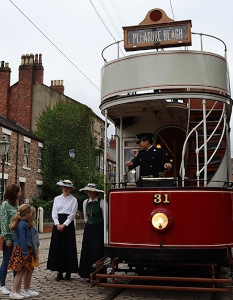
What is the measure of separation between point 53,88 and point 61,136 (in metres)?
7.47

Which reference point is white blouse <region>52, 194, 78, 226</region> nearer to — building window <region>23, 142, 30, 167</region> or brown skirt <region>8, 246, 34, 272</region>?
brown skirt <region>8, 246, 34, 272</region>

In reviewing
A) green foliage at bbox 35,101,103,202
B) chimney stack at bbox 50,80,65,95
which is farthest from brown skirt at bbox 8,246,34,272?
chimney stack at bbox 50,80,65,95

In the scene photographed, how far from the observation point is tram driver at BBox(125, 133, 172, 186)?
7.55m

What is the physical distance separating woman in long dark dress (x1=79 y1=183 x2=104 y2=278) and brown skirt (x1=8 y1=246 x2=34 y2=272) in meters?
1.46

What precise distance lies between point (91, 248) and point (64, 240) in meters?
0.56

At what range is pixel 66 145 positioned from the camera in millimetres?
33500

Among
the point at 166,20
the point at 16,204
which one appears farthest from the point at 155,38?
the point at 16,204

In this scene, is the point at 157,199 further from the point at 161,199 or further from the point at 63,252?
the point at 63,252

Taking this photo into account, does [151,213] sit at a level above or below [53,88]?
below

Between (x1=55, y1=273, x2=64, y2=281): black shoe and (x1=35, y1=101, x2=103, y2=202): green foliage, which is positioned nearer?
(x1=55, y1=273, x2=64, y2=281): black shoe

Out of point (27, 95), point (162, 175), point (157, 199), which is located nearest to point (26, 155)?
point (27, 95)

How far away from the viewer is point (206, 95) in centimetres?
729

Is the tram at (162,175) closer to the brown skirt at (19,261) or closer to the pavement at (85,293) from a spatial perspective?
the pavement at (85,293)

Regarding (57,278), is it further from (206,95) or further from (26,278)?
(206,95)
